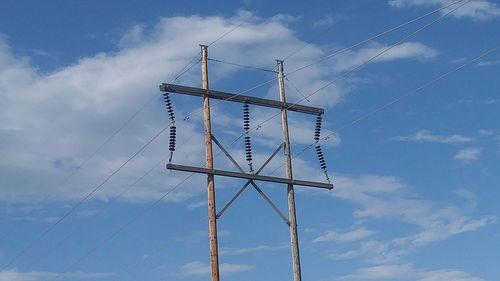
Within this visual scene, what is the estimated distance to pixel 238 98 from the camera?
29.5 metres

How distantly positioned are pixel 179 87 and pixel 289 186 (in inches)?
207

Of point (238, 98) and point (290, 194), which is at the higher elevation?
point (238, 98)

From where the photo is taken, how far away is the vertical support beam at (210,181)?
2602 centimetres

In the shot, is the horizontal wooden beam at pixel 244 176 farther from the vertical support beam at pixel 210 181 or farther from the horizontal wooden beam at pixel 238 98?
the horizontal wooden beam at pixel 238 98

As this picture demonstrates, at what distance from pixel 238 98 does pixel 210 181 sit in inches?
151

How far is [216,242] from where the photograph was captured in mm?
26312

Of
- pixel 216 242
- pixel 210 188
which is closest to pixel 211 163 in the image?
pixel 210 188

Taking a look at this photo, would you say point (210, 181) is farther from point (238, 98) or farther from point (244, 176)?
point (238, 98)

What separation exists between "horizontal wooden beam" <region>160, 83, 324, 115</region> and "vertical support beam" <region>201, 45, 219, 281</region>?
1.12 ft

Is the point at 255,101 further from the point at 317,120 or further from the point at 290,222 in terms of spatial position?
the point at 290,222

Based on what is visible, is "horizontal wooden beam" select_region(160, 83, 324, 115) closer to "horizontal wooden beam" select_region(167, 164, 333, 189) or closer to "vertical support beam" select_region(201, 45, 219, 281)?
"vertical support beam" select_region(201, 45, 219, 281)

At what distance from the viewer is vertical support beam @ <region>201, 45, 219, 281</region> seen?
2602 centimetres

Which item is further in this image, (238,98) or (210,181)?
(238,98)

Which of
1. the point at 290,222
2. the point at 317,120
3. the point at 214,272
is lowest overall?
the point at 214,272
